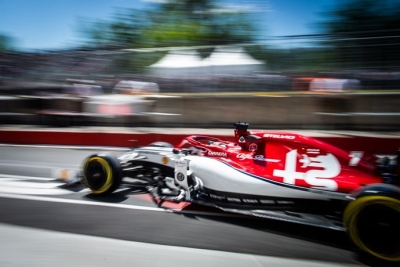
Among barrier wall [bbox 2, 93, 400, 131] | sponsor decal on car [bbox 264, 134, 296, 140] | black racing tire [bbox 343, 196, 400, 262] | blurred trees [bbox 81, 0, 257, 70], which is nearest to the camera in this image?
black racing tire [bbox 343, 196, 400, 262]

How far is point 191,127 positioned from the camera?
346 inches

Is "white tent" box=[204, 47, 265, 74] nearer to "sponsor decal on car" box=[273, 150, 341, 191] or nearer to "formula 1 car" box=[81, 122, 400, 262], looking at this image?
"formula 1 car" box=[81, 122, 400, 262]

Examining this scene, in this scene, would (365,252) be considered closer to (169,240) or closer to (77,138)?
(169,240)

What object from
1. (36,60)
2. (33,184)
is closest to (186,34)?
(36,60)

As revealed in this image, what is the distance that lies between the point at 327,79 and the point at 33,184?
5.79m

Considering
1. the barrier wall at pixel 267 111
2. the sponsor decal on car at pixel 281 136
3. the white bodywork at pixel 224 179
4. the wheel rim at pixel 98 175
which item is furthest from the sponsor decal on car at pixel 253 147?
the barrier wall at pixel 267 111

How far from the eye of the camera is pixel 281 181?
365cm

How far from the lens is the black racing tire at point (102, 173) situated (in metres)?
4.64

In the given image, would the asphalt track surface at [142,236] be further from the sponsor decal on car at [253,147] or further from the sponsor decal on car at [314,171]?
the sponsor decal on car at [253,147]

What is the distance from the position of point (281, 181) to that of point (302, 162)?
1.06 feet

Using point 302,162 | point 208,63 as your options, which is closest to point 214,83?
point 208,63

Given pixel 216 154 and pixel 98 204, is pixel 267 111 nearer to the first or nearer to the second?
pixel 216 154

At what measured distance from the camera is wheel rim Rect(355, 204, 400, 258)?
9.61ft

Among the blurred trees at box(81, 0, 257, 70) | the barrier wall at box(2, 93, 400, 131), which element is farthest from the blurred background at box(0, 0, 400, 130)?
the blurred trees at box(81, 0, 257, 70)
